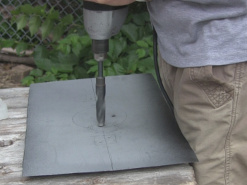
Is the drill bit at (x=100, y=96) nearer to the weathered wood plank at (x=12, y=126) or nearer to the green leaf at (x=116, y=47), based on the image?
the weathered wood plank at (x=12, y=126)

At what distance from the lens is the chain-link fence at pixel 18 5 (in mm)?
3066

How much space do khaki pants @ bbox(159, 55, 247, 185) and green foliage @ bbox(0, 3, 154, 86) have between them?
114cm

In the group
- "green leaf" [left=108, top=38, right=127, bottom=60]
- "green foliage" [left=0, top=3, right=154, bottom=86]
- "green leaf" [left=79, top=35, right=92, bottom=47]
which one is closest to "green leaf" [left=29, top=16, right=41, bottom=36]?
"green foliage" [left=0, top=3, right=154, bottom=86]

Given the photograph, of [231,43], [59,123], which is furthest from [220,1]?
[59,123]

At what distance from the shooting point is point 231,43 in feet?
4.13

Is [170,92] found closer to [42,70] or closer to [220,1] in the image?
[220,1]

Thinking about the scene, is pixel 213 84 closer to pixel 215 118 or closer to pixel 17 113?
pixel 215 118

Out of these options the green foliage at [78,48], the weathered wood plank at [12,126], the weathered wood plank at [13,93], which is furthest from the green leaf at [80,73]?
the weathered wood plank at [12,126]

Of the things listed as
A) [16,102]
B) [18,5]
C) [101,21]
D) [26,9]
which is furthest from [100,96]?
[18,5]

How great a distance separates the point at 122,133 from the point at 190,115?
0.80 feet

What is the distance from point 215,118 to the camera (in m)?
1.31

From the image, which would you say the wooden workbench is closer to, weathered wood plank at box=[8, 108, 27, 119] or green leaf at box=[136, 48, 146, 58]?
weathered wood plank at box=[8, 108, 27, 119]

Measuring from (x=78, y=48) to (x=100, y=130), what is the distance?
1.18m

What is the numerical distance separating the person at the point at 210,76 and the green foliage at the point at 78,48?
113 centimetres
